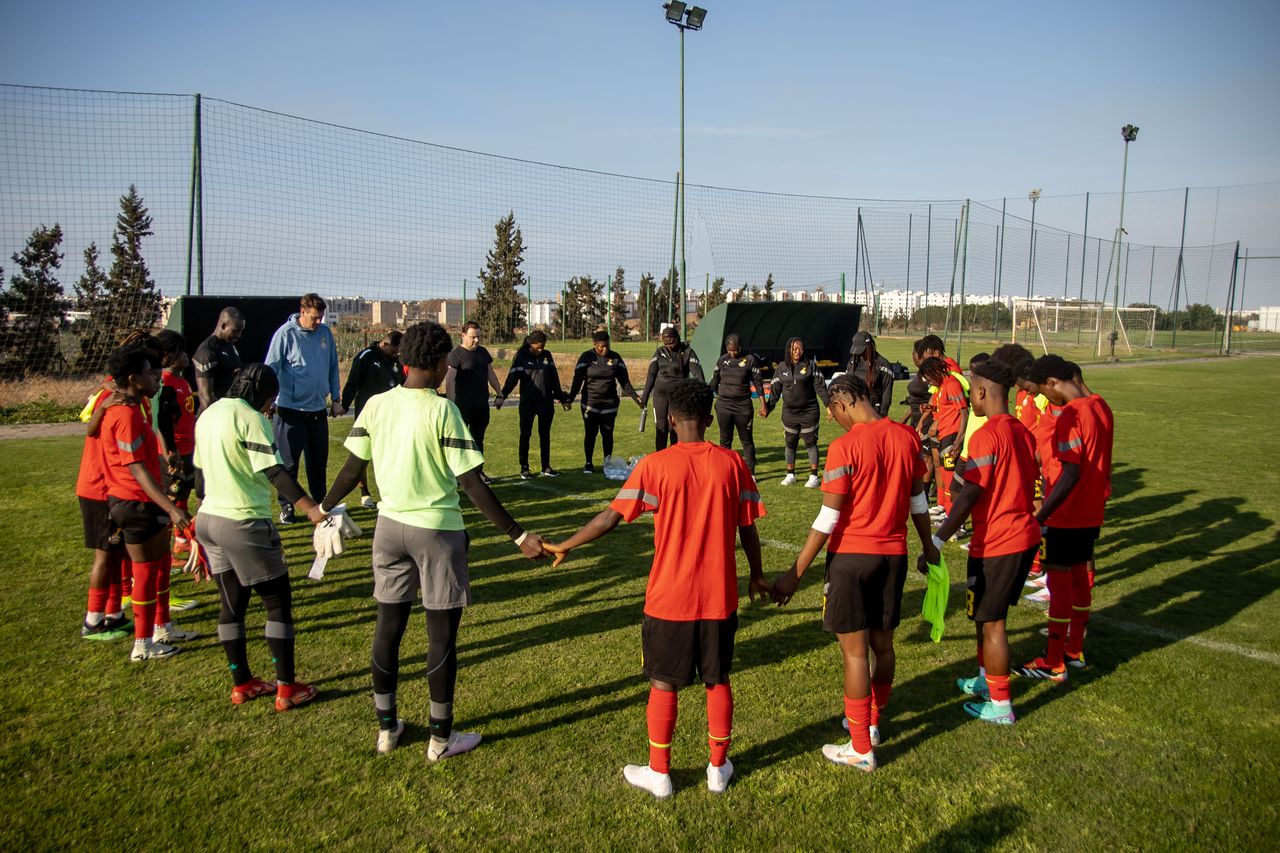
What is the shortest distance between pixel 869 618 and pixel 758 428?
12.1m

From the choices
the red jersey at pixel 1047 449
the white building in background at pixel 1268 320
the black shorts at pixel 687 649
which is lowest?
the black shorts at pixel 687 649

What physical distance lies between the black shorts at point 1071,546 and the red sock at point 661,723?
2858mm

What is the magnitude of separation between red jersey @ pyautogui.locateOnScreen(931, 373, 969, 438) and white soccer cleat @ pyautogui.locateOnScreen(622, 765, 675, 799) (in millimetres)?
5627

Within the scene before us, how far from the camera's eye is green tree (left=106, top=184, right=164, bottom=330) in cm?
1395

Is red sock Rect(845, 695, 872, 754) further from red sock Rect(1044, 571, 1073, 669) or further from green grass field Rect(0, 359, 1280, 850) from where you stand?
red sock Rect(1044, 571, 1073, 669)

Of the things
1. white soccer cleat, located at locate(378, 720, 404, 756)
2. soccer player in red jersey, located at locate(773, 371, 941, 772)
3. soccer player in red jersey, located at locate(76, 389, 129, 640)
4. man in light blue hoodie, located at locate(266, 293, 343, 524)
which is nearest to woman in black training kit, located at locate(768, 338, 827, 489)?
man in light blue hoodie, located at locate(266, 293, 343, 524)

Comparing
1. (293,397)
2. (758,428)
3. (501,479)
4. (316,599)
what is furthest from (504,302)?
(316,599)

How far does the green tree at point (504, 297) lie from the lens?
32688mm

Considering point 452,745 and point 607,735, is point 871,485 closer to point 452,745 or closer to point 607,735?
point 607,735

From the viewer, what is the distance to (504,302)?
33156 millimetres

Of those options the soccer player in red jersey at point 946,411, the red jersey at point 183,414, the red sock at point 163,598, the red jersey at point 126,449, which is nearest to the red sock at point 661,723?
the red jersey at point 126,449

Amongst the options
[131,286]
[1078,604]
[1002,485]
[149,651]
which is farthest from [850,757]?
[131,286]

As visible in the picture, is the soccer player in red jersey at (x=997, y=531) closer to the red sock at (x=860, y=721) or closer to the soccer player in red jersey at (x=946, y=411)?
the red sock at (x=860, y=721)

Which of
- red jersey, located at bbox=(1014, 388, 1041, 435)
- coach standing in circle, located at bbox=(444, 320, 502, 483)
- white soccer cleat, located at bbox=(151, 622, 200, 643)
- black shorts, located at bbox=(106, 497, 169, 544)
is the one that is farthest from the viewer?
coach standing in circle, located at bbox=(444, 320, 502, 483)
